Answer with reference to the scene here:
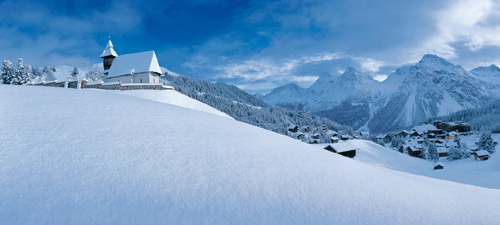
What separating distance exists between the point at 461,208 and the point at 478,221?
1.98 ft

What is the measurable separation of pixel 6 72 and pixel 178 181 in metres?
78.0

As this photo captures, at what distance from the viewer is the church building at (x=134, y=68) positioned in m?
43.0

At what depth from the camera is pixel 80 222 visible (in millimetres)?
3654

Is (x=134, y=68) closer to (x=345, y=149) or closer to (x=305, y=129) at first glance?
(x=345, y=149)

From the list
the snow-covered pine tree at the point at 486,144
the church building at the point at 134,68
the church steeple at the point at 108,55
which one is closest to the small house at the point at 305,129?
the snow-covered pine tree at the point at 486,144

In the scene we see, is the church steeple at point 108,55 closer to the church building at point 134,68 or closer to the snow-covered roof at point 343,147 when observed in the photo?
the church building at point 134,68

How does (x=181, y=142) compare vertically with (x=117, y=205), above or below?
above

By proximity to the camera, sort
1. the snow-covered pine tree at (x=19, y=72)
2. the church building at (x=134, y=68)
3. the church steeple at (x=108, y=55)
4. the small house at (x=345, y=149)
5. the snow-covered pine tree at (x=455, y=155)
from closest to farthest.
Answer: the church building at (x=134, y=68) < the small house at (x=345, y=149) < the church steeple at (x=108, y=55) < the snow-covered pine tree at (x=19, y=72) < the snow-covered pine tree at (x=455, y=155)

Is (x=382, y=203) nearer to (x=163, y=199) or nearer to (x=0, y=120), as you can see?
(x=163, y=199)

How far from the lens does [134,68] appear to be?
43.6 meters

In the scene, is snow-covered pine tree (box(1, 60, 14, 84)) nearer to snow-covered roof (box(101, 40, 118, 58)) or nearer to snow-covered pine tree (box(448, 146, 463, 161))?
snow-covered roof (box(101, 40, 118, 58))

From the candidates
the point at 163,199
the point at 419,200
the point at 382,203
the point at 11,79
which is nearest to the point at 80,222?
the point at 163,199

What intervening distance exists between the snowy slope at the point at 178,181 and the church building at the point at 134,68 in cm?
3657

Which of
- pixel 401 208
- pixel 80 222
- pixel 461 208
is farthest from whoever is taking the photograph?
pixel 461 208
